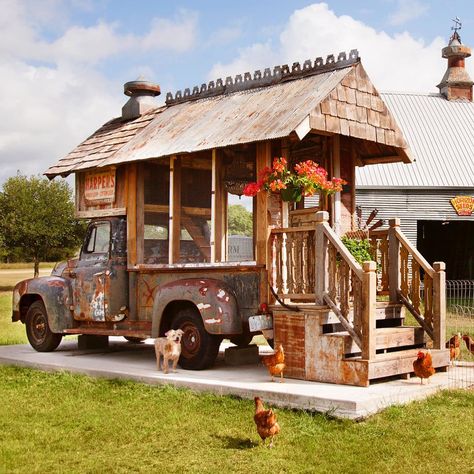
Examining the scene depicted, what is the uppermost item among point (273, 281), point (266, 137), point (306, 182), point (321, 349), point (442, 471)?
point (266, 137)

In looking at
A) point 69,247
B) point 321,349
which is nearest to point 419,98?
point 69,247

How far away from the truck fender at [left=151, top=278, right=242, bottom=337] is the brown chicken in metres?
2.37

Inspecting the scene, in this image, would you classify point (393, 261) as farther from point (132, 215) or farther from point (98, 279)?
point (98, 279)

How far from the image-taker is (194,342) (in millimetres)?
10062

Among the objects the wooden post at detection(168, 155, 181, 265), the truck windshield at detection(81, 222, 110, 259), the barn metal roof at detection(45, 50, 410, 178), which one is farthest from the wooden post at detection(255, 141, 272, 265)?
the truck windshield at detection(81, 222, 110, 259)

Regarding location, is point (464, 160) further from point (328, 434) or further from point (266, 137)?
point (328, 434)

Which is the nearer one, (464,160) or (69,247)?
(464,160)

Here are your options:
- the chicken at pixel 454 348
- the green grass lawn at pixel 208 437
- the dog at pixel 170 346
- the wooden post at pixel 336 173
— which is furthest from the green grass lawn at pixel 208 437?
the wooden post at pixel 336 173

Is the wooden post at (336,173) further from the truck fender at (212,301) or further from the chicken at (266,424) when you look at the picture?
the chicken at (266,424)

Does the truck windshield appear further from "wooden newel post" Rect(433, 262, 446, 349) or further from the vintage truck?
"wooden newel post" Rect(433, 262, 446, 349)

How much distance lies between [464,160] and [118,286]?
61.6ft

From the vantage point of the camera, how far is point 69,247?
4175cm

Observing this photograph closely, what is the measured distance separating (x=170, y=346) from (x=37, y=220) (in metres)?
33.2

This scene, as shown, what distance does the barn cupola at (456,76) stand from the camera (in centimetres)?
3322
